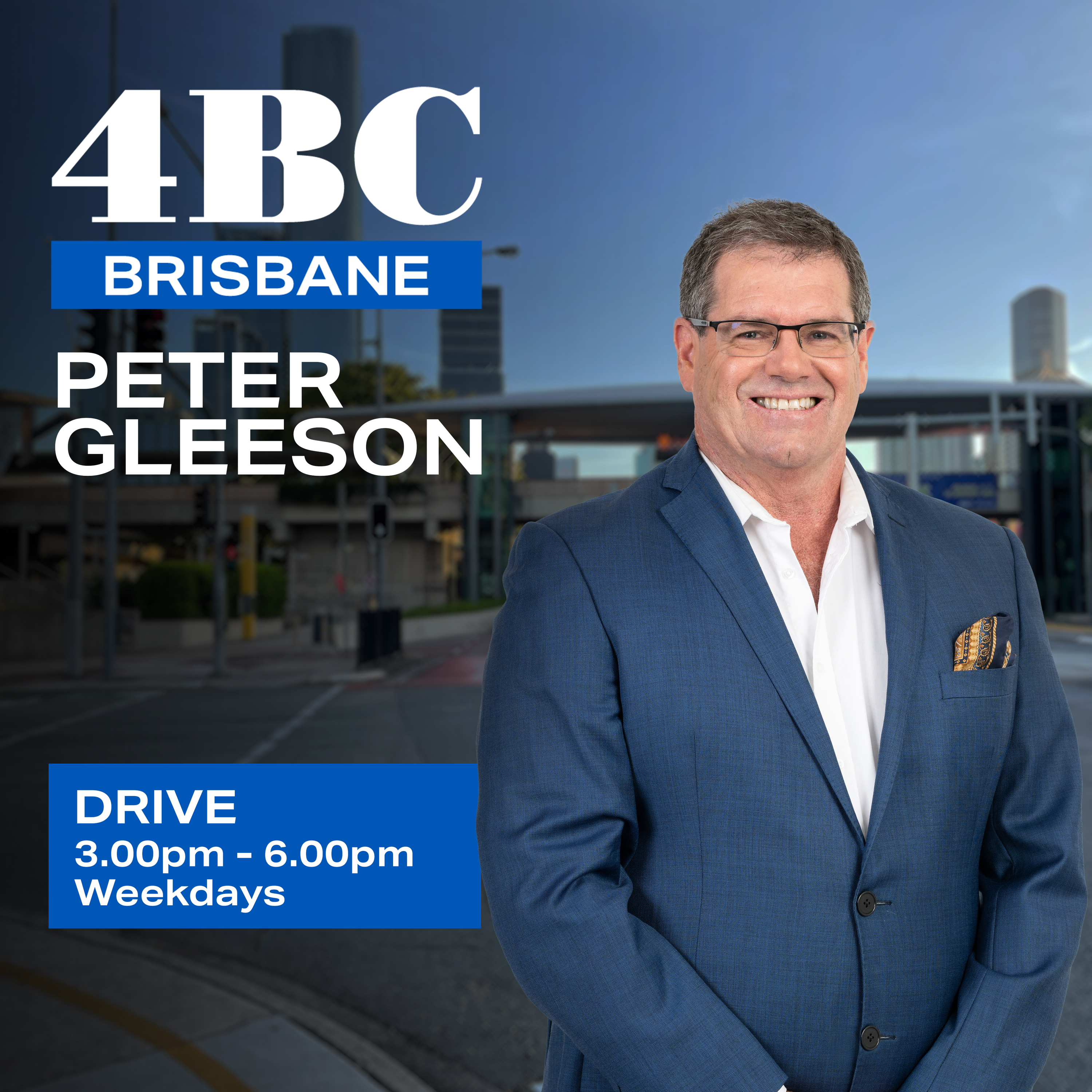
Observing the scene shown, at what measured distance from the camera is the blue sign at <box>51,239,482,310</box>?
18.0ft

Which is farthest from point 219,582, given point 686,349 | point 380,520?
point 686,349

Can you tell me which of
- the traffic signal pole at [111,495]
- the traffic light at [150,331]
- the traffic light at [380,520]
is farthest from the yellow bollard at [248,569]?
the traffic light at [150,331]

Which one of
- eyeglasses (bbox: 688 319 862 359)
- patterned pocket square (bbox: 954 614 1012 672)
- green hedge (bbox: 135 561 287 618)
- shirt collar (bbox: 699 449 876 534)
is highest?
eyeglasses (bbox: 688 319 862 359)

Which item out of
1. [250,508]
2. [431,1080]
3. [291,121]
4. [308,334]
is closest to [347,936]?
[431,1080]

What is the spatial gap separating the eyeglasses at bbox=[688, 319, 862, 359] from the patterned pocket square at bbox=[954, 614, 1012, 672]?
534mm

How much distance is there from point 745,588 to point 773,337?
45 centimetres

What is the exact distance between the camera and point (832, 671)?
5.66 feet

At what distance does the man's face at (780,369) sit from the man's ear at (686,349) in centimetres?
5

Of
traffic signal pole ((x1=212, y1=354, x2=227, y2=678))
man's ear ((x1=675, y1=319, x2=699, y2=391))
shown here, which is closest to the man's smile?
man's ear ((x1=675, y1=319, x2=699, y2=391))

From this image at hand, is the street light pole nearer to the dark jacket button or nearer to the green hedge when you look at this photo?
the green hedge

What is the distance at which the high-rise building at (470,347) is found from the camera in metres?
164

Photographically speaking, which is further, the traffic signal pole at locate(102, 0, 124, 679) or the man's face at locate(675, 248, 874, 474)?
the traffic signal pole at locate(102, 0, 124, 679)

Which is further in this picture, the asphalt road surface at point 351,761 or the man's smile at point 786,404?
the asphalt road surface at point 351,761

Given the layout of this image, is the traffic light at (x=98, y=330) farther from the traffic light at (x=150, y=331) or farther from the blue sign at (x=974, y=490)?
the blue sign at (x=974, y=490)
